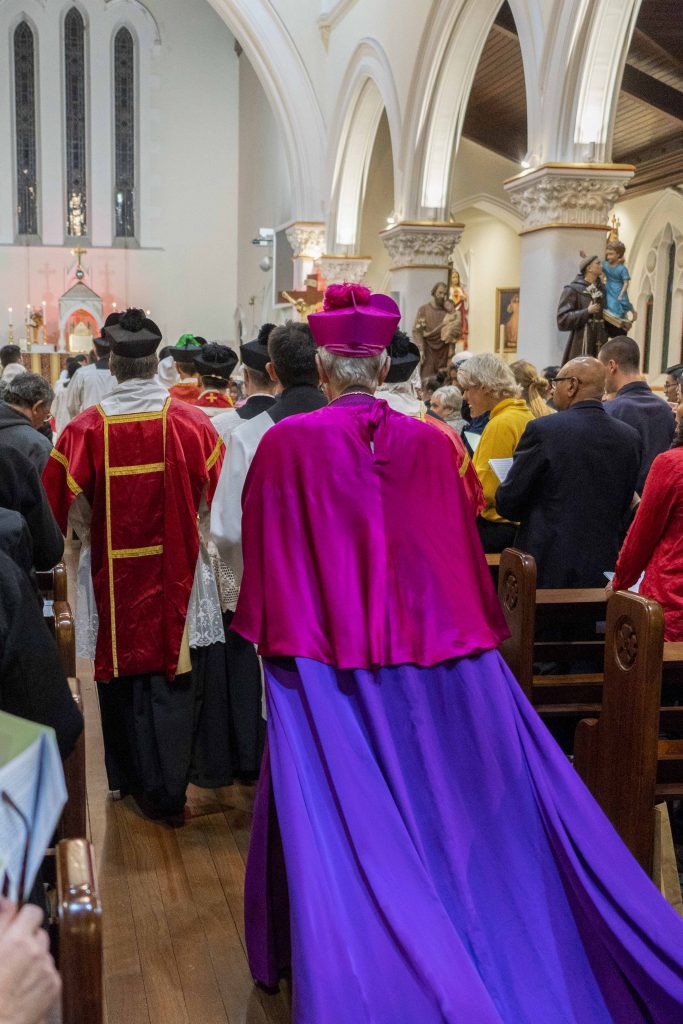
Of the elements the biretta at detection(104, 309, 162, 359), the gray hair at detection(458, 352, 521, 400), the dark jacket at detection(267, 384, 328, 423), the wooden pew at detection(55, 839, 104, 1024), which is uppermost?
the biretta at detection(104, 309, 162, 359)

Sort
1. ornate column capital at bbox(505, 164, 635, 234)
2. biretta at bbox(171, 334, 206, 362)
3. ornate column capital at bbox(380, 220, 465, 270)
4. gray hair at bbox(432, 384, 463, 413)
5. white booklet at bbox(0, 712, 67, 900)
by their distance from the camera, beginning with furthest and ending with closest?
ornate column capital at bbox(380, 220, 465, 270) < ornate column capital at bbox(505, 164, 635, 234) < biretta at bbox(171, 334, 206, 362) < gray hair at bbox(432, 384, 463, 413) < white booklet at bbox(0, 712, 67, 900)

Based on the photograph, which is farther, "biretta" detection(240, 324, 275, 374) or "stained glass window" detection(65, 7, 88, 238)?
"stained glass window" detection(65, 7, 88, 238)

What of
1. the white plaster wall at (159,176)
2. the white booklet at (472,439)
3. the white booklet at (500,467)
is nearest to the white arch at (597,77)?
the white booklet at (472,439)

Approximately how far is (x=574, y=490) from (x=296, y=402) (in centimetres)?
117

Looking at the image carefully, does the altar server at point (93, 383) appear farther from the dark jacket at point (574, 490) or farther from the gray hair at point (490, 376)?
the dark jacket at point (574, 490)

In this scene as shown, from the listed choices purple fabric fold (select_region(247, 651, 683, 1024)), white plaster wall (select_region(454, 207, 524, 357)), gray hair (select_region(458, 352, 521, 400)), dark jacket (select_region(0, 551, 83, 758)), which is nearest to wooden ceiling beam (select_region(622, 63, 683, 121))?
white plaster wall (select_region(454, 207, 524, 357))

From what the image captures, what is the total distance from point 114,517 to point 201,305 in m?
19.6

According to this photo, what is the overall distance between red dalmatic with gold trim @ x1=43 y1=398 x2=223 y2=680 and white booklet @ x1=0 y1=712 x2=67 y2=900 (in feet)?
8.71

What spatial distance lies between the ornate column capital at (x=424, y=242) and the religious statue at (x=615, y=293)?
435 cm

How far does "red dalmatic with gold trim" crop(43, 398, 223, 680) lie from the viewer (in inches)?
134

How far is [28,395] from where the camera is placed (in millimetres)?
4230

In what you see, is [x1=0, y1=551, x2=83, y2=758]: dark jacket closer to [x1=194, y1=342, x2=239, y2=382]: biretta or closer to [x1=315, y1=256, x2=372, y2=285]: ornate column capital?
[x1=194, y1=342, x2=239, y2=382]: biretta

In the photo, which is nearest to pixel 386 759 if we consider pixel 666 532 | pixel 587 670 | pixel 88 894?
pixel 88 894

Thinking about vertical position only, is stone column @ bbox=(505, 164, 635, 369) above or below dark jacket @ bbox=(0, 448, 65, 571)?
above
